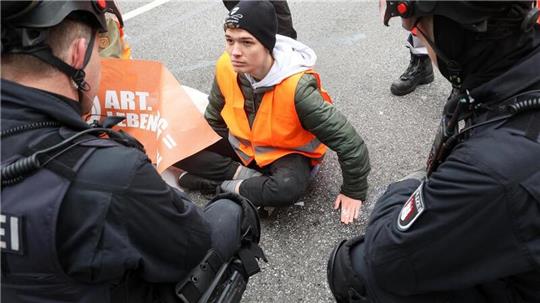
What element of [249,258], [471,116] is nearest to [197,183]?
[249,258]

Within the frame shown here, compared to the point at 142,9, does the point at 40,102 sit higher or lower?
higher

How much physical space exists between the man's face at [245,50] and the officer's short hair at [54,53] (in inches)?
48.6

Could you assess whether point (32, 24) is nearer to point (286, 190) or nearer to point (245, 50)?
point (245, 50)

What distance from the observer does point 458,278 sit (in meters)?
1.36

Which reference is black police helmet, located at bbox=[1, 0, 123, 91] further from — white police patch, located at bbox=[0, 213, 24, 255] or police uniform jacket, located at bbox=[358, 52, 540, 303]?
police uniform jacket, located at bbox=[358, 52, 540, 303]

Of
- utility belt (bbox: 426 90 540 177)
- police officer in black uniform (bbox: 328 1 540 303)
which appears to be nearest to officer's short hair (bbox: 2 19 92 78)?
police officer in black uniform (bbox: 328 1 540 303)

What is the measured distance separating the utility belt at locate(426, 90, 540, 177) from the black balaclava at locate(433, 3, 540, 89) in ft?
0.26

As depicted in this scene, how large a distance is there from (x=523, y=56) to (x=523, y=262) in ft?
1.89

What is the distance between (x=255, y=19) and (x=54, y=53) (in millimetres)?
1360

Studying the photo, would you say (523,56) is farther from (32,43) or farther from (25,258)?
(25,258)

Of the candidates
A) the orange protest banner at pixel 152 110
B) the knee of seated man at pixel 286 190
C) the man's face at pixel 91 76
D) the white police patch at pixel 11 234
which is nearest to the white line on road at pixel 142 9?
the orange protest banner at pixel 152 110

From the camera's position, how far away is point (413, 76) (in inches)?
148

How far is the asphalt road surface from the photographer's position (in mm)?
2535

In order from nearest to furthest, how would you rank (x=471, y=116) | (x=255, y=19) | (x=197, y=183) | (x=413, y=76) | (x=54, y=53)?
(x=54, y=53) → (x=471, y=116) → (x=255, y=19) → (x=197, y=183) → (x=413, y=76)
